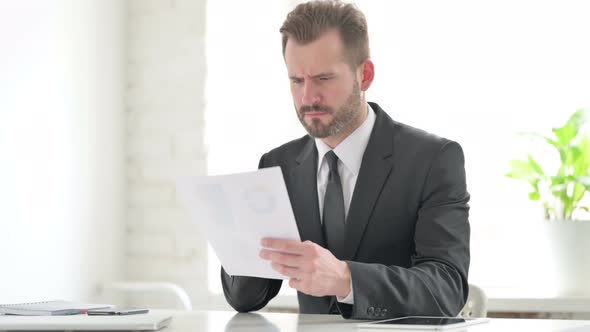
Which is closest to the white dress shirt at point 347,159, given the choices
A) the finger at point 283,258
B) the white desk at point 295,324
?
the white desk at point 295,324

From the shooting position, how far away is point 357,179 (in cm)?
215

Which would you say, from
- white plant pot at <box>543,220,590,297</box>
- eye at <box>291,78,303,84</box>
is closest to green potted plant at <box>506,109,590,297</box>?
white plant pot at <box>543,220,590,297</box>

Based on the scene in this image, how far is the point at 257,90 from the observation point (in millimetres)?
3506

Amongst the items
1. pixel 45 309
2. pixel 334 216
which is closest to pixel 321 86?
pixel 334 216

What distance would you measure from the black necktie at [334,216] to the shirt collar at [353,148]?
0.17 feet

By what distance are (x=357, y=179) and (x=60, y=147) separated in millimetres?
1199

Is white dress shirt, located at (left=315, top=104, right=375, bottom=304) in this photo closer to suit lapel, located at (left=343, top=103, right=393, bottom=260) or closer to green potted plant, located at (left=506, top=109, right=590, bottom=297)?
suit lapel, located at (left=343, top=103, right=393, bottom=260)

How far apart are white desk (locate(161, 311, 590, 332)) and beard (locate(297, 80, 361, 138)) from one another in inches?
18.1

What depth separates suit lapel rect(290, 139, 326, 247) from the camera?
219 centimetres

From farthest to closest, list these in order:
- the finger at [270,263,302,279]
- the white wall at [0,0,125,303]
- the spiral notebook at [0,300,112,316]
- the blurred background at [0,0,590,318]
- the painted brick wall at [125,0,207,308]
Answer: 1. the painted brick wall at [125,0,207,308]
2. the blurred background at [0,0,590,318]
3. the white wall at [0,0,125,303]
4. the spiral notebook at [0,300,112,316]
5. the finger at [270,263,302,279]

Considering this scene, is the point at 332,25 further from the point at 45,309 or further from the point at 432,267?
the point at 45,309

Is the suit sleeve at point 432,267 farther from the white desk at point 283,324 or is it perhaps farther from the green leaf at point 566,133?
the green leaf at point 566,133

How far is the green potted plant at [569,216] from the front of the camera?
2.86 metres

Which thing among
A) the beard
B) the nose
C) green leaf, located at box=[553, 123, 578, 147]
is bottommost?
green leaf, located at box=[553, 123, 578, 147]
